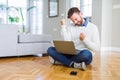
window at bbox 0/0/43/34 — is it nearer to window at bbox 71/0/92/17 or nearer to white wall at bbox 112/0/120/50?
window at bbox 71/0/92/17

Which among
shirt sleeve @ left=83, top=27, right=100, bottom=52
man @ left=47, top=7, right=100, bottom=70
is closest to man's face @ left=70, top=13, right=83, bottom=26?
man @ left=47, top=7, right=100, bottom=70

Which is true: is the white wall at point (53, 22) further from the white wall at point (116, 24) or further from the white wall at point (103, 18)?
the white wall at point (116, 24)

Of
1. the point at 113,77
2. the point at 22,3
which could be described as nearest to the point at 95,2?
the point at 113,77

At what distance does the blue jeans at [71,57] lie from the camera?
242 cm

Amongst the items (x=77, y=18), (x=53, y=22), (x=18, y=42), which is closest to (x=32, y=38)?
(x=18, y=42)

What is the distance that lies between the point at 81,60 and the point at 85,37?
31cm

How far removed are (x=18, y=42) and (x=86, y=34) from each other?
4.76ft

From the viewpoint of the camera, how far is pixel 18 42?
3.45 meters

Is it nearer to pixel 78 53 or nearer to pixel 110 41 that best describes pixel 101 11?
pixel 110 41

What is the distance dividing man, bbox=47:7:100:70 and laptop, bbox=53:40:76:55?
0.24ft

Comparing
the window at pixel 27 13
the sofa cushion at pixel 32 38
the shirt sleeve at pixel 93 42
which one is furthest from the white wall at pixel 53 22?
the shirt sleeve at pixel 93 42

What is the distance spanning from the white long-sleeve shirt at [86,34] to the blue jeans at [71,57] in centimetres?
10

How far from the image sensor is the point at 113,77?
Result: 6.58 ft

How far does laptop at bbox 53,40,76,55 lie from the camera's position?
2396 mm
